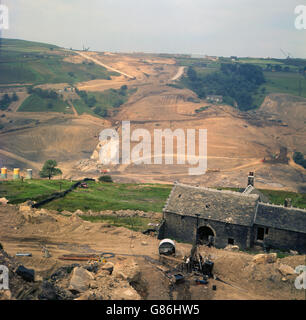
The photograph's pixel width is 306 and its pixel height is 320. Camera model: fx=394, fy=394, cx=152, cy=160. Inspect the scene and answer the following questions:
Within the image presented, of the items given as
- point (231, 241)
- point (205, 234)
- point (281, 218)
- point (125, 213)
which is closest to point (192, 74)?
point (125, 213)

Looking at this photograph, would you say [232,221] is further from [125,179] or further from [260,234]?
[125,179]

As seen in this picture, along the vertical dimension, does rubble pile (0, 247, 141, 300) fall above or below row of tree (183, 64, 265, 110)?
below

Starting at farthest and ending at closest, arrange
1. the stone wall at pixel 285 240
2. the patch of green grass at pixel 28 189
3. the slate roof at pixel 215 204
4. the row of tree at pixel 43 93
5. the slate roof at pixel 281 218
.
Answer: the row of tree at pixel 43 93, the patch of green grass at pixel 28 189, the slate roof at pixel 215 204, the slate roof at pixel 281 218, the stone wall at pixel 285 240

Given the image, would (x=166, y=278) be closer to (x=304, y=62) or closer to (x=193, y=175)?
(x=193, y=175)

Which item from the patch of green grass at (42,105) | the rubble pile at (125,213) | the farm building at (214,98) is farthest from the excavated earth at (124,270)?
the farm building at (214,98)

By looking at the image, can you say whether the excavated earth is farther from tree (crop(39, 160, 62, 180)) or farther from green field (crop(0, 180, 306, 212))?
tree (crop(39, 160, 62, 180))

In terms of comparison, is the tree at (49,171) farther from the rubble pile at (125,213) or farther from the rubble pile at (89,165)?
the rubble pile at (125,213)

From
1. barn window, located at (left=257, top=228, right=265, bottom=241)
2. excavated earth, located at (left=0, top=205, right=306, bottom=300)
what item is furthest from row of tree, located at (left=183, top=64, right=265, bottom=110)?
excavated earth, located at (left=0, top=205, right=306, bottom=300)
